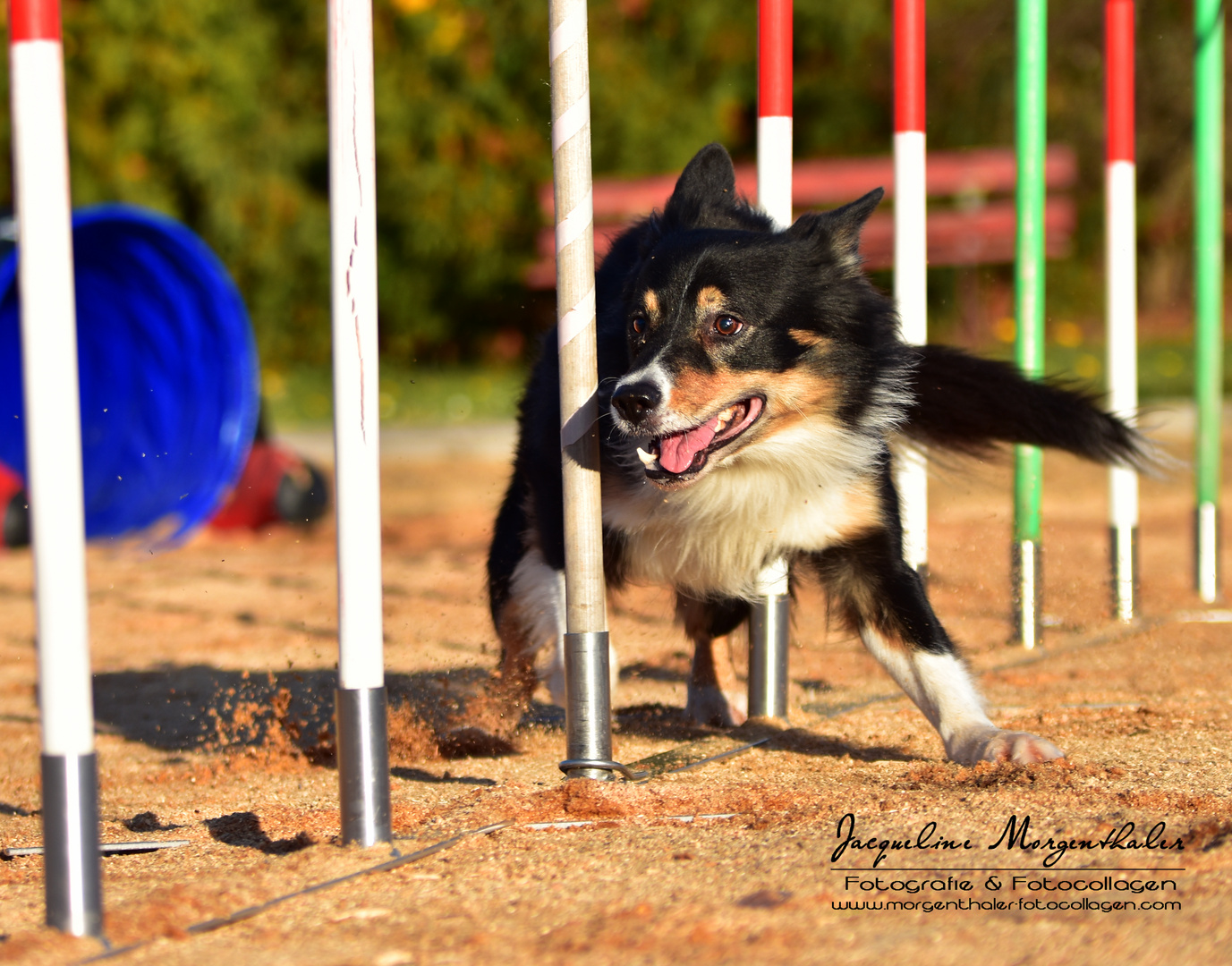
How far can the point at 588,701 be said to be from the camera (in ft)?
9.52

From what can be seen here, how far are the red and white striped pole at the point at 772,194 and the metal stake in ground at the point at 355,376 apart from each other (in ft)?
4.36

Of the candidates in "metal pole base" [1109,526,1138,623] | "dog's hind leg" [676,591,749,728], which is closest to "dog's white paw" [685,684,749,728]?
"dog's hind leg" [676,591,749,728]

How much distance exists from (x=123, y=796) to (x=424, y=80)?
46.8 feet

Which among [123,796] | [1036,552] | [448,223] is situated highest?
[448,223]

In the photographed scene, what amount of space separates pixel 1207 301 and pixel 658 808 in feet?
11.4

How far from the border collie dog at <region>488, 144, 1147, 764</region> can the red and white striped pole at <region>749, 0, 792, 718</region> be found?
0.27 ft

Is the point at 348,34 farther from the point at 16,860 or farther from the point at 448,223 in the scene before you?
the point at 448,223

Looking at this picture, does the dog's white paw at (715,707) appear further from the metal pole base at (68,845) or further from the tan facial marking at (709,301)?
the metal pole base at (68,845)

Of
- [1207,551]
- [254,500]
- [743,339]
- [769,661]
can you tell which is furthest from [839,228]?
[254,500]

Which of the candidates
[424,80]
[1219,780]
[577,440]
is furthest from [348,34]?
[424,80]

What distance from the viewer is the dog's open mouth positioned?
322cm

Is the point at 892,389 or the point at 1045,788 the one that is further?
the point at 892,389

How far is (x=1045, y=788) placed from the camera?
2.79 metres

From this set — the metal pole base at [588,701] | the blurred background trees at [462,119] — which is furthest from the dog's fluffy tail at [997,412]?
the blurred background trees at [462,119]
